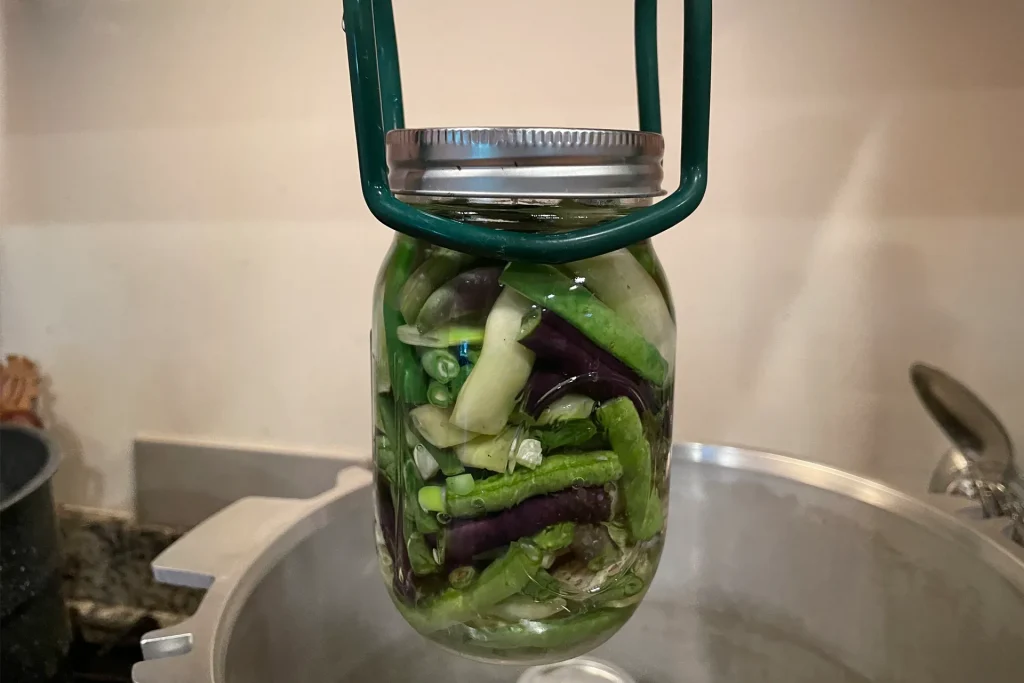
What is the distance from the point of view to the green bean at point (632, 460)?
266 mm

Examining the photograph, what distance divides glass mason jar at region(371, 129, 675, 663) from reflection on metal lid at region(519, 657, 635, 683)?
124 millimetres

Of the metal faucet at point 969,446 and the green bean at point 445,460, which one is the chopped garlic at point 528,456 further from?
the metal faucet at point 969,446

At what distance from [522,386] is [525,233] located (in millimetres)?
51

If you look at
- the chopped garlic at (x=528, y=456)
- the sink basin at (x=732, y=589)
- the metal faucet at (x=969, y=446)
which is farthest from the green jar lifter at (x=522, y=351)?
the metal faucet at (x=969, y=446)

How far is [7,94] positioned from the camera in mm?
627

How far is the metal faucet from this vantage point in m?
0.43

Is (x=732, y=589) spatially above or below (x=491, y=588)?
below

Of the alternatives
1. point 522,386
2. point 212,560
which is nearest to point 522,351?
point 522,386

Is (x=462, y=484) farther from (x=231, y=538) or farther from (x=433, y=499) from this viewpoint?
(x=231, y=538)

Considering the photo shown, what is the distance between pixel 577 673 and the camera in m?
0.41

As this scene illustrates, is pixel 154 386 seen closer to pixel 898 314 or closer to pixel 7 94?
pixel 7 94

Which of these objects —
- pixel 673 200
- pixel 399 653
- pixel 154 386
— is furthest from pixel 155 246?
pixel 673 200

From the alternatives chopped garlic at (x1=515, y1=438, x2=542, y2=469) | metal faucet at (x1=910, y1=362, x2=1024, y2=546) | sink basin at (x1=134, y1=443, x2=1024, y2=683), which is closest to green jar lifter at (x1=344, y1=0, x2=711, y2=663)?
chopped garlic at (x1=515, y1=438, x2=542, y2=469)

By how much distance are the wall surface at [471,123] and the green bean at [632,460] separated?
0.29 meters
